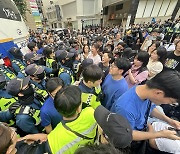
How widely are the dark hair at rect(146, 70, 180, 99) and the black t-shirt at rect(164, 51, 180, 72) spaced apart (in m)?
2.20

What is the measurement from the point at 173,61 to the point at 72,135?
310 centimetres

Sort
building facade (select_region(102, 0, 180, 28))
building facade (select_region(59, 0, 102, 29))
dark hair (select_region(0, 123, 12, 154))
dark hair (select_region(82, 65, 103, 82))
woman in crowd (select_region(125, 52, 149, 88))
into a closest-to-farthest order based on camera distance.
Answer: dark hair (select_region(0, 123, 12, 154))
dark hair (select_region(82, 65, 103, 82))
woman in crowd (select_region(125, 52, 149, 88))
building facade (select_region(102, 0, 180, 28))
building facade (select_region(59, 0, 102, 29))

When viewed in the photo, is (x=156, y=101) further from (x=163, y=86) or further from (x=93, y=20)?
(x=93, y=20)

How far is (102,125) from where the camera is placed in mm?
869

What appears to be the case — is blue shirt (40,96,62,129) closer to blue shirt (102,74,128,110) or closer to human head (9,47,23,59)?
blue shirt (102,74,128,110)

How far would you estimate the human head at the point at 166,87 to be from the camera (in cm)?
101

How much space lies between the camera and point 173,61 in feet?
9.91

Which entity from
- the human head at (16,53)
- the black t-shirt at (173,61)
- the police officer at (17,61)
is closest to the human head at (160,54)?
the black t-shirt at (173,61)

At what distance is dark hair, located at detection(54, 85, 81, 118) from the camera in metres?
1.03

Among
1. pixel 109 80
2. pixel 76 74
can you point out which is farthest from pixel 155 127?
pixel 76 74

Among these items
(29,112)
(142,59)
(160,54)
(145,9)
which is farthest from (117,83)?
(145,9)

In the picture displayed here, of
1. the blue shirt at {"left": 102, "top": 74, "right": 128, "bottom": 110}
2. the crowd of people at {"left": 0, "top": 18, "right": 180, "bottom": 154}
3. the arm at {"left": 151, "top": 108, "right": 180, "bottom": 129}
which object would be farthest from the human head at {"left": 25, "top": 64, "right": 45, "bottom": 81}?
the arm at {"left": 151, "top": 108, "right": 180, "bottom": 129}

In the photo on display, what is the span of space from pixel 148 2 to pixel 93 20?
1384 centimetres

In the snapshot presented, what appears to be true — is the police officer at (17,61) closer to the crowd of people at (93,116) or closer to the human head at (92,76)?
the crowd of people at (93,116)
